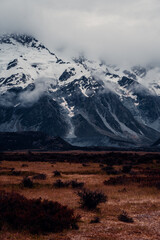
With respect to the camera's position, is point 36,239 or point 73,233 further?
point 73,233

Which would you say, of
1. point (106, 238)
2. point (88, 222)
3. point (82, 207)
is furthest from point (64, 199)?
point (106, 238)

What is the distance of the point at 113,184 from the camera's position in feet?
103

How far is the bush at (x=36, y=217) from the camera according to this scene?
1509cm

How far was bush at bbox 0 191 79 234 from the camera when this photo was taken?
1509cm

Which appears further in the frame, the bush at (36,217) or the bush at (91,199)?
the bush at (91,199)

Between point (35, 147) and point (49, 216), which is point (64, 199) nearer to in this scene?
point (49, 216)

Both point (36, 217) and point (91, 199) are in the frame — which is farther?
point (91, 199)

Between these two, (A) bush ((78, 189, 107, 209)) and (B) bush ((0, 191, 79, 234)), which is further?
(A) bush ((78, 189, 107, 209))

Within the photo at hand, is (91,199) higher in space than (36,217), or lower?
lower

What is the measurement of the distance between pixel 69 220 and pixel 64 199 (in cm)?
758

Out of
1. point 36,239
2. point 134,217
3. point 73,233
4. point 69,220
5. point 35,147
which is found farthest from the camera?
point 35,147

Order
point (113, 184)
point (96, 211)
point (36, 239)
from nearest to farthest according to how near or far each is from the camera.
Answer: point (36, 239) → point (96, 211) → point (113, 184)

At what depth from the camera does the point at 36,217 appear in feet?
50.4

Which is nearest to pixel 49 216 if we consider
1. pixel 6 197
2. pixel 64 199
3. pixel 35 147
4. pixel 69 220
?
pixel 69 220
